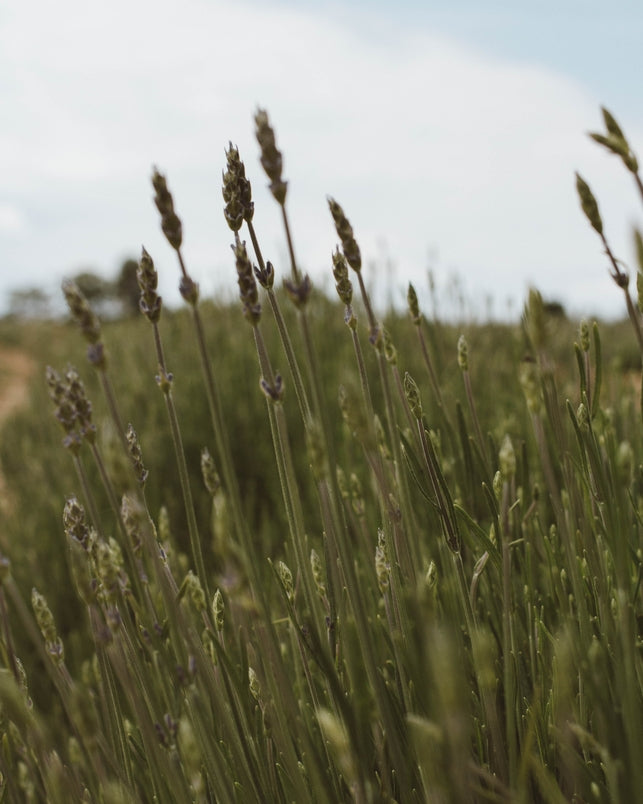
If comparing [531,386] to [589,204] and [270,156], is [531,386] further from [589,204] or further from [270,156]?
[270,156]

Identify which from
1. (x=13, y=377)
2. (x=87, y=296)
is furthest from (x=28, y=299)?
(x=13, y=377)

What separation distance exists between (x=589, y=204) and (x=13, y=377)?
11.6 metres

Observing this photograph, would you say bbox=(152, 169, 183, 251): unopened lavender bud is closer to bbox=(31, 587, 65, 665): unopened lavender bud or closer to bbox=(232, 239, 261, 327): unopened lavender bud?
bbox=(232, 239, 261, 327): unopened lavender bud

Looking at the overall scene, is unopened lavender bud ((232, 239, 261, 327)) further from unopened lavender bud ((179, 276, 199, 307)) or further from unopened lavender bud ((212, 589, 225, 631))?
unopened lavender bud ((212, 589, 225, 631))

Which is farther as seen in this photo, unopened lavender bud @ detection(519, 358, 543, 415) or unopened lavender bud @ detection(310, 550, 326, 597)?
unopened lavender bud @ detection(310, 550, 326, 597)

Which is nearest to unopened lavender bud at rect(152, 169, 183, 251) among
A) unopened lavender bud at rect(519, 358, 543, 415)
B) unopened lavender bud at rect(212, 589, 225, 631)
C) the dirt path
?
unopened lavender bud at rect(519, 358, 543, 415)

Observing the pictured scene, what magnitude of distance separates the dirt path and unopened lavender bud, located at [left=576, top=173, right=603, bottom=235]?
6.74m

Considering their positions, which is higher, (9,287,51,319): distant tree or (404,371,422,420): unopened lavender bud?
(9,287,51,319): distant tree

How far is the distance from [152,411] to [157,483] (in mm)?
494

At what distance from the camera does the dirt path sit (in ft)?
29.5

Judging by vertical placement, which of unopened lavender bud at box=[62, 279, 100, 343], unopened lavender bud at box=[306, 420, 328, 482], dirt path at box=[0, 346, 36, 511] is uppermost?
dirt path at box=[0, 346, 36, 511]

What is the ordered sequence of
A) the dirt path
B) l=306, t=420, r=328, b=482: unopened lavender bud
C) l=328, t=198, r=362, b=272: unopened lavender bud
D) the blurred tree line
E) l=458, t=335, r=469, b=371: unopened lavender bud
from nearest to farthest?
1. l=306, t=420, r=328, b=482: unopened lavender bud
2. l=328, t=198, r=362, b=272: unopened lavender bud
3. l=458, t=335, r=469, b=371: unopened lavender bud
4. the dirt path
5. the blurred tree line

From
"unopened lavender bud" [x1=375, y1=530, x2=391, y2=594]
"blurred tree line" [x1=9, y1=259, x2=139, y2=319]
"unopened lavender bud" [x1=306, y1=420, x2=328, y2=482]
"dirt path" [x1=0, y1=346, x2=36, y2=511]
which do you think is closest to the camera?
"unopened lavender bud" [x1=306, y1=420, x2=328, y2=482]

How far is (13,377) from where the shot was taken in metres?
11.2
